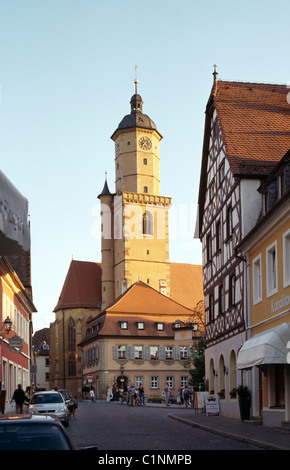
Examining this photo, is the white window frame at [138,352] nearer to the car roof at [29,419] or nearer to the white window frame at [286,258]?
the white window frame at [286,258]

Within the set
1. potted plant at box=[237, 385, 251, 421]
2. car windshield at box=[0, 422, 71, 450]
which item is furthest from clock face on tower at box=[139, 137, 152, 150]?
car windshield at box=[0, 422, 71, 450]

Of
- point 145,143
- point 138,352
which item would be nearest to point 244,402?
point 138,352

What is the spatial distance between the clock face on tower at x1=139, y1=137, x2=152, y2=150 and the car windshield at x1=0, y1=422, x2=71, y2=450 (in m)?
99.5

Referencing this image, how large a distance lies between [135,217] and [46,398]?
73.0m

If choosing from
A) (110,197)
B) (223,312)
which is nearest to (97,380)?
(110,197)

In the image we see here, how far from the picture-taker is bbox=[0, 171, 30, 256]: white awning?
6383 mm

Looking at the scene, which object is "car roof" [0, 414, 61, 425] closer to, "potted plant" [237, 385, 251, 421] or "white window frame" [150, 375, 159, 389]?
"potted plant" [237, 385, 251, 421]

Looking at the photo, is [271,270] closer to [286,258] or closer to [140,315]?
[286,258]

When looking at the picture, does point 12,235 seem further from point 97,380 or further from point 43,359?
point 43,359

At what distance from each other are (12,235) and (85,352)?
84.1m

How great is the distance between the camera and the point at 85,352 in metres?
89.4

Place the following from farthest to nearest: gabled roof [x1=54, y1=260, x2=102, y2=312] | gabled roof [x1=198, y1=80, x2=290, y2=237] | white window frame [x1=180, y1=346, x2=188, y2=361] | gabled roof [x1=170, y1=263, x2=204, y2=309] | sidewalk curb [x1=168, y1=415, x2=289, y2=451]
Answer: gabled roof [x1=170, y1=263, x2=204, y2=309] → gabled roof [x1=54, y1=260, x2=102, y2=312] → white window frame [x1=180, y1=346, x2=188, y2=361] → gabled roof [x1=198, y1=80, x2=290, y2=237] → sidewalk curb [x1=168, y1=415, x2=289, y2=451]

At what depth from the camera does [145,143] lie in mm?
106688

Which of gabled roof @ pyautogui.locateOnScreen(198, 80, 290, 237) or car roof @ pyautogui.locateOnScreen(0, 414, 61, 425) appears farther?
gabled roof @ pyautogui.locateOnScreen(198, 80, 290, 237)
